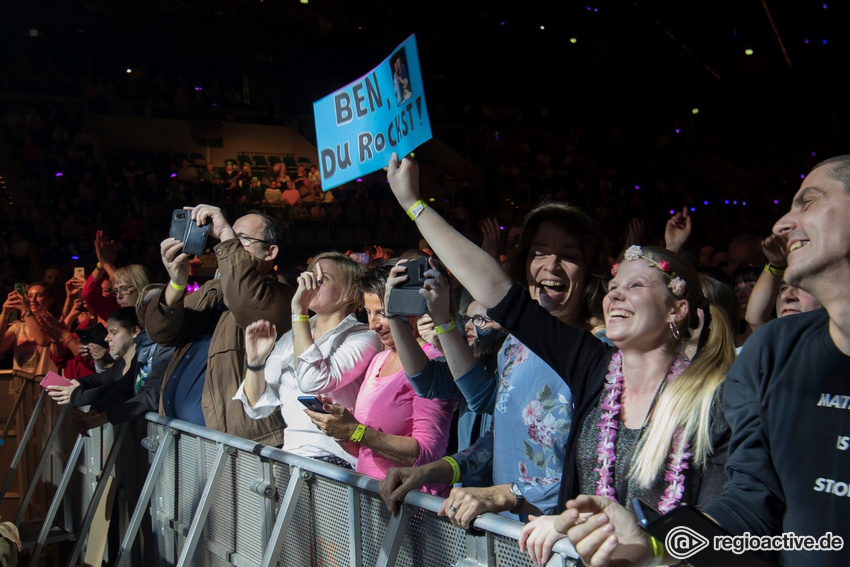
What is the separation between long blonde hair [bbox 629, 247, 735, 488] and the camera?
1487mm

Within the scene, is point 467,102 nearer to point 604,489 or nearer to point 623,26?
point 623,26

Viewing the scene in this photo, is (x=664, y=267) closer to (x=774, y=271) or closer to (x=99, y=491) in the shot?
(x=774, y=271)

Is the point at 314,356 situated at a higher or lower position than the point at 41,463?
higher

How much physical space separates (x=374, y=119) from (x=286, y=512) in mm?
1349

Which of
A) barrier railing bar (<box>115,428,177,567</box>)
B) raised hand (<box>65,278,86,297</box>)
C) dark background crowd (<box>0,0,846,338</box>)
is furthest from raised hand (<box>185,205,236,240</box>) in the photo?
A: dark background crowd (<box>0,0,846,338</box>)

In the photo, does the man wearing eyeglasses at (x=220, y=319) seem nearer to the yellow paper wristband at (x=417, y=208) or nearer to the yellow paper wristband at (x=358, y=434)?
the yellow paper wristband at (x=358, y=434)

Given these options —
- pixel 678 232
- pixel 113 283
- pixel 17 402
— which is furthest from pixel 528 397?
pixel 17 402

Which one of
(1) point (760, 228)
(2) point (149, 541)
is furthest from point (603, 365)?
(1) point (760, 228)

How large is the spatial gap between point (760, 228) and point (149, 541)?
45.2 feet

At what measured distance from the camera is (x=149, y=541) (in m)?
3.69

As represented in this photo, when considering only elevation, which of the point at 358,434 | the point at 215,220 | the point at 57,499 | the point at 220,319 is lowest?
the point at 57,499

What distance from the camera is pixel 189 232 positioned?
3.29 meters

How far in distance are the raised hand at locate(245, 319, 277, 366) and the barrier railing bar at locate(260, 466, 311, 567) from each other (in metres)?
0.66

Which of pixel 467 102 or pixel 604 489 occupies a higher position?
pixel 467 102
